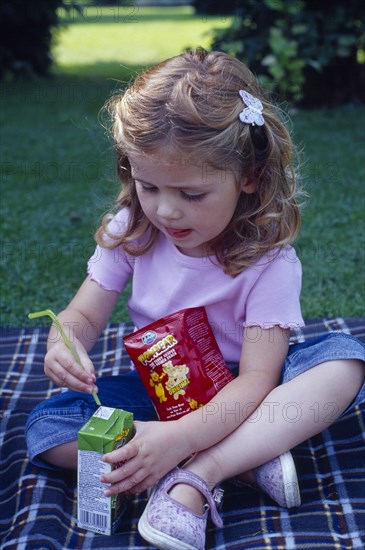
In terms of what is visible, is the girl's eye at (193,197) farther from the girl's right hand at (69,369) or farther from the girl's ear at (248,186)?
the girl's right hand at (69,369)

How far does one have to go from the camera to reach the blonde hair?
5.40ft

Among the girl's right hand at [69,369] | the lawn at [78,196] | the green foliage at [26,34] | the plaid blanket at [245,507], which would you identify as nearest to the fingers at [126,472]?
the plaid blanket at [245,507]

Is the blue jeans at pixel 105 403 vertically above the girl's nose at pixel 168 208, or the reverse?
the girl's nose at pixel 168 208

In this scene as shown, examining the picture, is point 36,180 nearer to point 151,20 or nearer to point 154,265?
A: point 154,265

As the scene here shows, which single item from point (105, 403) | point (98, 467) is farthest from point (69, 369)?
point (98, 467)

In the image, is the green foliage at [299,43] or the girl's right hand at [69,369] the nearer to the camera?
the girl's right hand at [69,369]

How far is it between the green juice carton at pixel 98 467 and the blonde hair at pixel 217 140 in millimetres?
458

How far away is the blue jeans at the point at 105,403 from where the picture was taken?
175 centimetres

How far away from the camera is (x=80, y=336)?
1930 millimetres

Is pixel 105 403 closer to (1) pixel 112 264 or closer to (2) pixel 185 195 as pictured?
(1) pixel 112 264

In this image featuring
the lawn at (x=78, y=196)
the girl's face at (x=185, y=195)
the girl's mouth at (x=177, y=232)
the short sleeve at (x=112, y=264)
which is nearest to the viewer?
the girl's face at (x=185, y=195)

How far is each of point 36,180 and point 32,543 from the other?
115 inches

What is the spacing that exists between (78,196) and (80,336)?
2.06 m

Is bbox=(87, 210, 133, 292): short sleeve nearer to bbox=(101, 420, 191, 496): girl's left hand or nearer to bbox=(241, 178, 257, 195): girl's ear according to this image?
bbox=(241, 178, 257, 195): girl's ear
